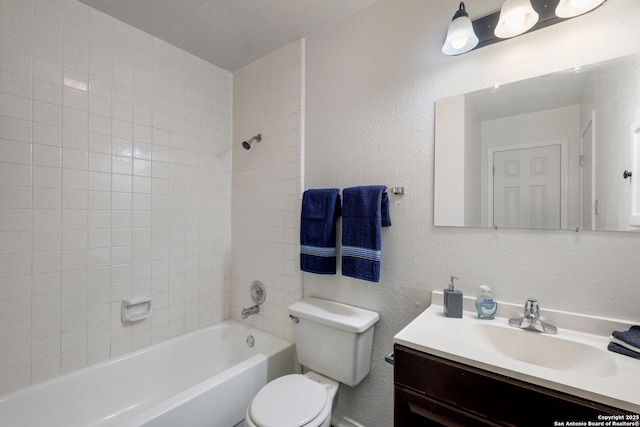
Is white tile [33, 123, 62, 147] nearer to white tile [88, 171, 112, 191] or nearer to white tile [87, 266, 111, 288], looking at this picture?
white tile [88, 171, 112, 191]

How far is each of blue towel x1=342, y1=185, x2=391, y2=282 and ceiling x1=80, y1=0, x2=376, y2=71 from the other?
1.03 meters

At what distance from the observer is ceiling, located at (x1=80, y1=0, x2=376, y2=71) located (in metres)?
1.52

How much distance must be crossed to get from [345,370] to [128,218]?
60.1 inches

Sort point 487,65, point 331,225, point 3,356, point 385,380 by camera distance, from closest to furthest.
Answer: point 487,65, point 3,356, point 385,380, point 331,225

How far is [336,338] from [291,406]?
0.36 metres

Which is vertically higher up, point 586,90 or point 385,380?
point 586,90

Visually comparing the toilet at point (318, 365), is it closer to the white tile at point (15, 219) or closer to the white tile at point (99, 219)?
the white tile at point (99, 219)

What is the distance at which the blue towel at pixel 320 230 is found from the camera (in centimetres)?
157

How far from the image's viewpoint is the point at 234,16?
5.25ft

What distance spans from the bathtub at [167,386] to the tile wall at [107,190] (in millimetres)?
92

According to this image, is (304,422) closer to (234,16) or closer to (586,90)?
(586,90)

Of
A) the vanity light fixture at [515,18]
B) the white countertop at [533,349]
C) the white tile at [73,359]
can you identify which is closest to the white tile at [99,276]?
the white tile at [73,359]

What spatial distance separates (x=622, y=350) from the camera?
856 mm

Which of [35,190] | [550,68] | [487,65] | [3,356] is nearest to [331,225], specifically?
[487,65]
